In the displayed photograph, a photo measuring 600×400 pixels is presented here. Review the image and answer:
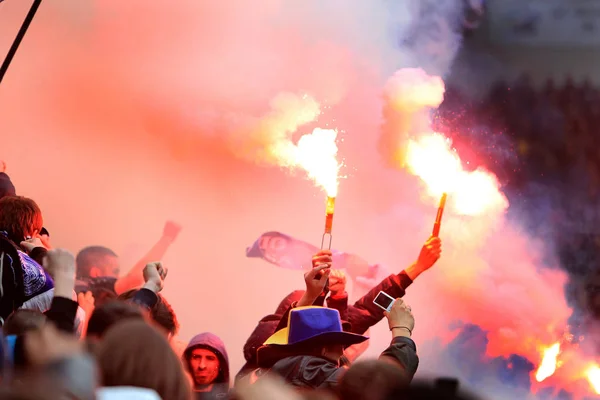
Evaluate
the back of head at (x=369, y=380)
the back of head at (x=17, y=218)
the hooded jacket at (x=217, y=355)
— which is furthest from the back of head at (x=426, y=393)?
the back of head at (x=17, y=218)

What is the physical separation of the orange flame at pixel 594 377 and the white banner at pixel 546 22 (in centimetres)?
256

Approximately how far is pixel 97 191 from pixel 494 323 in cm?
309

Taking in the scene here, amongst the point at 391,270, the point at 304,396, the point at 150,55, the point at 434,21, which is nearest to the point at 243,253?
the point at 391,270

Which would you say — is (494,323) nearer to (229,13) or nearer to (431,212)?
(431,212)

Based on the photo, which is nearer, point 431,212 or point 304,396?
point 304,396

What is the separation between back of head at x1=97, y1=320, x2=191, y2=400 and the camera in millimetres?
2467

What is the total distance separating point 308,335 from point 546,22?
5172 mm

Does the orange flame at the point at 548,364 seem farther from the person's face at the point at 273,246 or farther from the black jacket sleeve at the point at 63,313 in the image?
the black jacket sleeve at the point at 63,313

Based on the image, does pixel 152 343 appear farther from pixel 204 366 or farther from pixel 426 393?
pixel 204 366

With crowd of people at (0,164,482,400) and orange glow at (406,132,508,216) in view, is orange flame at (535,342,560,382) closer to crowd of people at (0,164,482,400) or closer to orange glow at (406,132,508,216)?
orange glow at (406,132,508,216)

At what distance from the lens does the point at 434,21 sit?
26.2 feet

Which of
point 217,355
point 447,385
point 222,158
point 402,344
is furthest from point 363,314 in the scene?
point 447,385

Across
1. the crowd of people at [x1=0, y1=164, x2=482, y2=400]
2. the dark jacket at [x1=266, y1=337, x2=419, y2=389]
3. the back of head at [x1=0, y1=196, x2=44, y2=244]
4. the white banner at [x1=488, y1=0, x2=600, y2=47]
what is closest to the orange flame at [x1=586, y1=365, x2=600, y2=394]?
the crowd of people at [x1=0, y1=164, x2=482, y2=400]

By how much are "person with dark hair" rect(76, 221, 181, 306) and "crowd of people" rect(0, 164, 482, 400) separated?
0.25 feet
